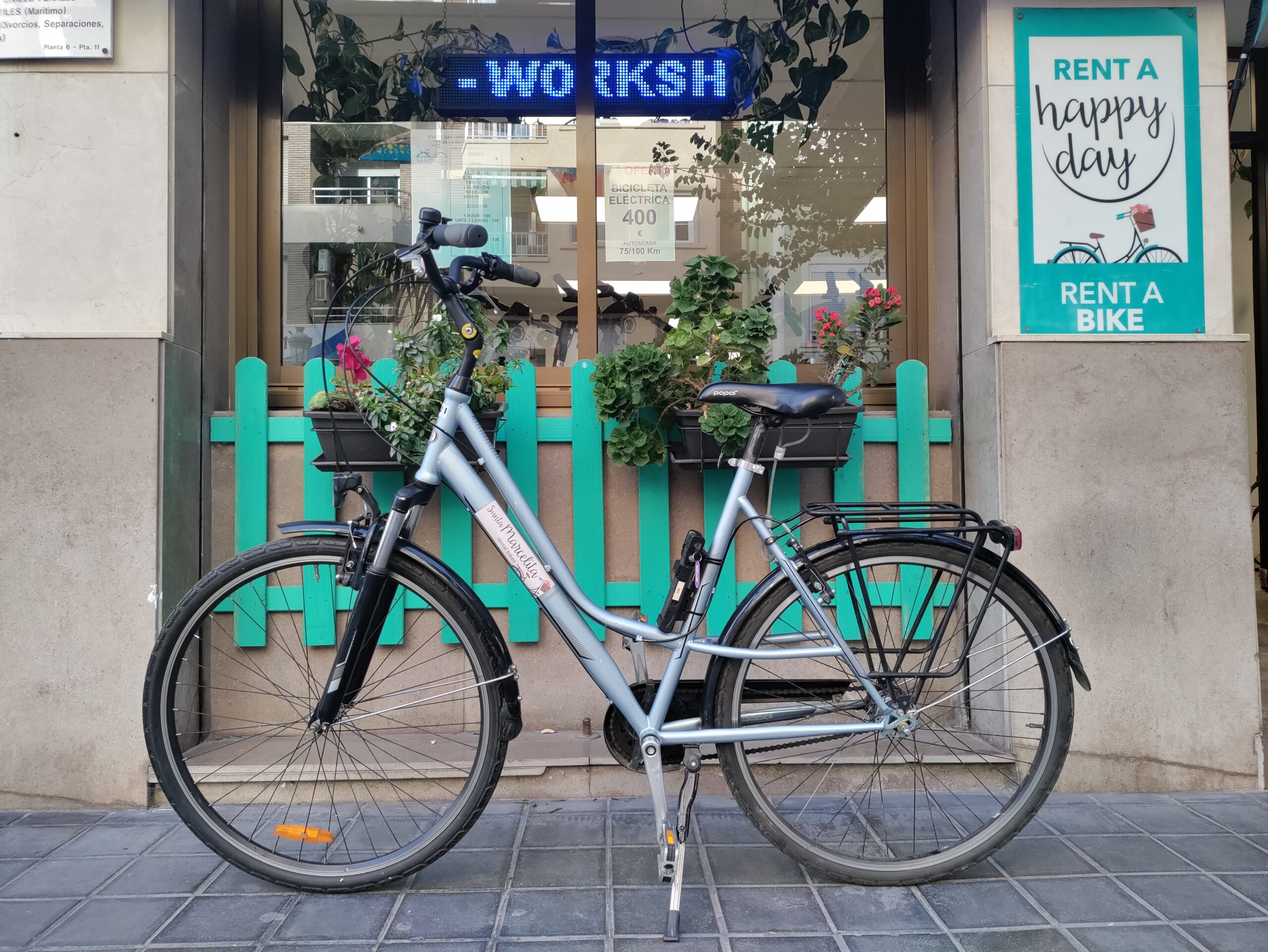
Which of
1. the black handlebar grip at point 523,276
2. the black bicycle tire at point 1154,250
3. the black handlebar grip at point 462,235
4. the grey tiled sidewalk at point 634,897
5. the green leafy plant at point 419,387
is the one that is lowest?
the grey tiled sidewalk at point 634,897

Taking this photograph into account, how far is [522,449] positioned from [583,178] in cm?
124

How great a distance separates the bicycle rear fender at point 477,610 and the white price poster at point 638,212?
1.94m

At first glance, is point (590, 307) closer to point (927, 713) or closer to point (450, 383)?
point (450, 383)

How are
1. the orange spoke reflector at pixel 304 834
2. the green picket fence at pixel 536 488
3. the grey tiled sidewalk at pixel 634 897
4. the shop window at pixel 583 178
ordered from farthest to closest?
the shop window at pixel 583 178 → the green picket fence at pixel 536 488 → the orange spoke reflector at pixel 304 834 → the grey tiled sidewalk at pixel 634 897

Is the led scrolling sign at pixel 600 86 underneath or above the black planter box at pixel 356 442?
above

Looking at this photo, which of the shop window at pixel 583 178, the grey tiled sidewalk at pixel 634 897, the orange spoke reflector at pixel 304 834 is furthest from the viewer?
the shop window at pixel 583 178

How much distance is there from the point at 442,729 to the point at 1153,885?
2305mm

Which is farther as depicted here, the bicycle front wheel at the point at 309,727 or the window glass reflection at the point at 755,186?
the window glass reflection at the point at 755,186

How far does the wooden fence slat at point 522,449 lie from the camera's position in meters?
3.42

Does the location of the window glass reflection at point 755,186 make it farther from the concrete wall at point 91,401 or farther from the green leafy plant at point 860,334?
the concrete wall at point 91,401

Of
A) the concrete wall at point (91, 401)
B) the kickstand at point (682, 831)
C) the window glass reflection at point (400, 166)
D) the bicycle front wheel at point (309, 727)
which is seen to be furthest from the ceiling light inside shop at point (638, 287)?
→ the kickstand at point (682, 831)

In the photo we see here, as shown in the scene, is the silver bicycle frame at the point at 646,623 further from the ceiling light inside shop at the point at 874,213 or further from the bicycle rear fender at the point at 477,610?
the ceiling light inside shop at the point at 874,213

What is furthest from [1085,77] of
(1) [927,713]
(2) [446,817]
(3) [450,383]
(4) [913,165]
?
(2) [446,817]

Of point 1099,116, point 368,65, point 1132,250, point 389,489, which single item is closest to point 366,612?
point 389,489
